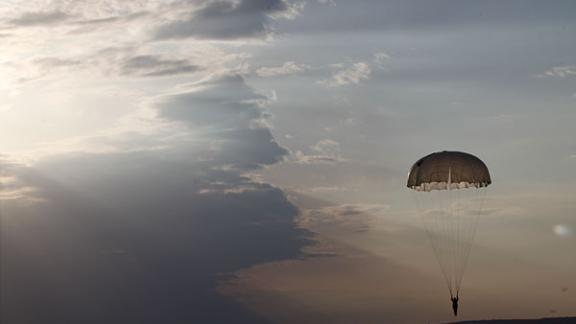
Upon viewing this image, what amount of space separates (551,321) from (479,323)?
1330 centimetres

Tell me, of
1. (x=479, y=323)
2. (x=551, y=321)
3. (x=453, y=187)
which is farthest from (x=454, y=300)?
(x=551, y=321)

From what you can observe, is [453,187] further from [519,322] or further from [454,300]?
[519,322]

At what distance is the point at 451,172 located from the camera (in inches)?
3100

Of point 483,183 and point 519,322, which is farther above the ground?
point 483,183

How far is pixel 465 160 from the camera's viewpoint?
79.3m

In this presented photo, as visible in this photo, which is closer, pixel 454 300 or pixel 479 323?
pixel 454 300

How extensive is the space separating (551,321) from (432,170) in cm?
4489

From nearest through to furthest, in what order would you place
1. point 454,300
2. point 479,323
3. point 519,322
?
point 454,300, point 479,323, point 519,322

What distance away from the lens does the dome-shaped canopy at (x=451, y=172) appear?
78.6 m

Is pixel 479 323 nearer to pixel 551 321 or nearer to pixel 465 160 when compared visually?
pixel 551 321

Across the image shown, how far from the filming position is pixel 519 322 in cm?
11319

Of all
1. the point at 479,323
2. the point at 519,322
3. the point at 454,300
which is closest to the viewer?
the point at 454,300

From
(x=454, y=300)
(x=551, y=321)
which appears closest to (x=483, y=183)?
(x=454, y=300)

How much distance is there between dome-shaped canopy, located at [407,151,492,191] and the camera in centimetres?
7862
